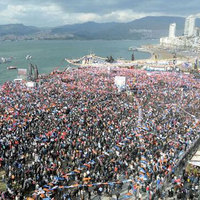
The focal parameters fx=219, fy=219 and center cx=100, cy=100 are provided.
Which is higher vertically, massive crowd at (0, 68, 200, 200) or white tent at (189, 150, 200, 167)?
massive crowd at (0, 68, 200, 200)

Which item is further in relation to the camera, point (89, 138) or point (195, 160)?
point (89, 138)

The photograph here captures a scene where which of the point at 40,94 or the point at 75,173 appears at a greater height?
the point at 40,94

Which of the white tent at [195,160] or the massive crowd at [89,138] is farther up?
the massive crowd at [89,138]

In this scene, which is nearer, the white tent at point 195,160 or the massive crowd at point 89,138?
the massive crowd at point 89,138

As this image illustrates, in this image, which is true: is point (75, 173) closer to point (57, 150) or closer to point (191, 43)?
point (57, 150)

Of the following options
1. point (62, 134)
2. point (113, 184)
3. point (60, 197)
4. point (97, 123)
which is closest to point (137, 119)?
point (97, 123)

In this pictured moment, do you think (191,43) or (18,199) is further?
(191,43)

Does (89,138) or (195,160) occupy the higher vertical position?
(89,138)

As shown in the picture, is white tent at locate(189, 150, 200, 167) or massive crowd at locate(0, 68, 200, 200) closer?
massive crowd at locate(0, 68, 200, 200)
